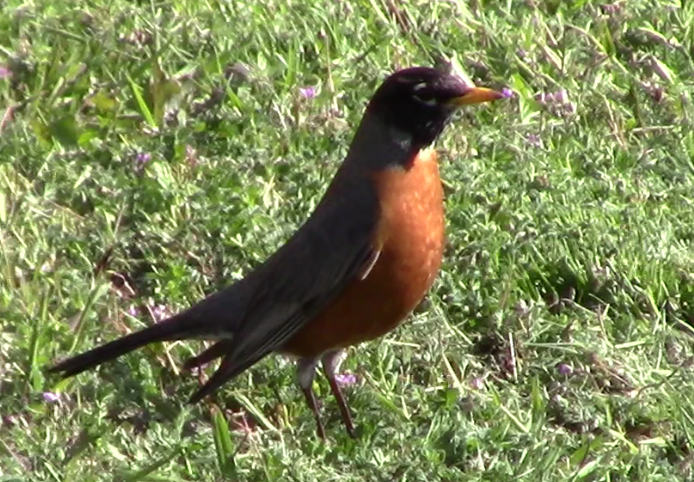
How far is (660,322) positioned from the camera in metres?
5.59

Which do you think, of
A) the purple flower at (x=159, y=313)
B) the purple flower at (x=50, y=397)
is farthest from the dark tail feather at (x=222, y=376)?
the purple flower at (x=159, y=313)

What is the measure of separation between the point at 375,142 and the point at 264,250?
66cm

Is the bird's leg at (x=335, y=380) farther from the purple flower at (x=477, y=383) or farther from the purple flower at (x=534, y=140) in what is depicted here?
the purple flower at (x=534, y=140)

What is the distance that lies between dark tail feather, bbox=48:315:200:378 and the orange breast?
33 cm

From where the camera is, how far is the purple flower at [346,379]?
5324 mm

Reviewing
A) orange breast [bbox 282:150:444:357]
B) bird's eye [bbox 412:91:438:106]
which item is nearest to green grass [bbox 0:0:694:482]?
orange breast [bbox 282:150:444:357]

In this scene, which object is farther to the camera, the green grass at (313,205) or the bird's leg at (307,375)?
the bird's leg at (307,375)

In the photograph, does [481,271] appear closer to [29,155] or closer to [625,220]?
[625,220]

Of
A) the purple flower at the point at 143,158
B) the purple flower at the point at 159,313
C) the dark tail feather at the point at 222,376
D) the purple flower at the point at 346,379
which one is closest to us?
the dark tail feather at the point at 222,376

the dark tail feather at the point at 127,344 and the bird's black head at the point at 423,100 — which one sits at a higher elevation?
the bird's black head at the point at 423,100

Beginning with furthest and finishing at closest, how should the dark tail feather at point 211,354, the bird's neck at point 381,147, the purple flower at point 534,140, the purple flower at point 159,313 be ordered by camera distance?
the purple flower at point 534,140
the purple flower at point 159,313
the bird's neck at point 381,147
the dark tail feather at point 211,354

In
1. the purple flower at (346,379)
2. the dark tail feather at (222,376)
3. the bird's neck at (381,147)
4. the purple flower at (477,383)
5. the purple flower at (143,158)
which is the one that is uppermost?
the bird's neck at (381,147)

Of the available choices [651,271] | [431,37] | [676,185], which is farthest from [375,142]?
[431,37]

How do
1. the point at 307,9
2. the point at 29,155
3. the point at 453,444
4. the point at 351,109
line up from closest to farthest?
the point at 453,444
the point at 29,155
the point at 351,109
the point at 307,9
